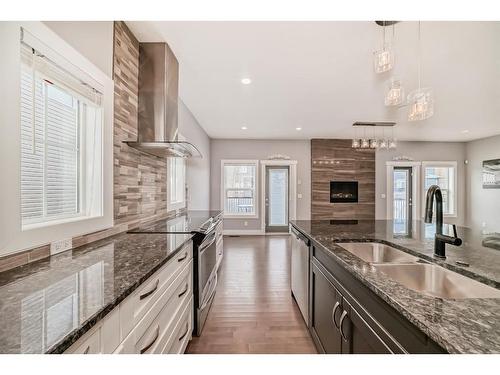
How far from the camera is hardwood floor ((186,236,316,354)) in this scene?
2148 millimetres

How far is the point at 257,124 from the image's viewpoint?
604 centimetres

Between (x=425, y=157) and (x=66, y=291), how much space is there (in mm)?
9461

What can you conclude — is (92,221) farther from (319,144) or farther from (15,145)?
(319,144)

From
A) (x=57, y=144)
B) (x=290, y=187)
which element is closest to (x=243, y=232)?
(x=290, y=187)

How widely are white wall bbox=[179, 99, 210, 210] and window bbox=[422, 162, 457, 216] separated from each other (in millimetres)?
6704

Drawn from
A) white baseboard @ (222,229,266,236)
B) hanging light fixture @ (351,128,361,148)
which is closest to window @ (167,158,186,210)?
white baseboard @ (222,229,266,236)

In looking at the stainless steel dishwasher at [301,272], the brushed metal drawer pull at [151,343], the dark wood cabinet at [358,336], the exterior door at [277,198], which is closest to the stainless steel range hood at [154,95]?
the stainless steel dishwasher at [301,272]

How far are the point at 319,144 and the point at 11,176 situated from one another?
7407 mm

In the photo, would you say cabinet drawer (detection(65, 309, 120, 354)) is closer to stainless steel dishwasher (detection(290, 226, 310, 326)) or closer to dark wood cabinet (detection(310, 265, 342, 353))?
dark wood cabinet (detection(310, 265, 342, 353))

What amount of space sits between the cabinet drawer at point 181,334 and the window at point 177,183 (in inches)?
73.7

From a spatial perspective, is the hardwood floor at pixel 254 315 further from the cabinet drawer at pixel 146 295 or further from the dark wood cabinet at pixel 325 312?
the cabinet drawer at pixel 146 295

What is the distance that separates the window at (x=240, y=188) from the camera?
7734mm
